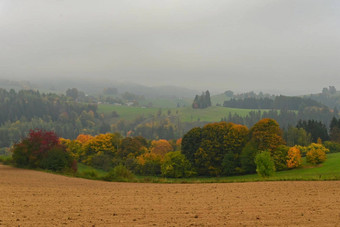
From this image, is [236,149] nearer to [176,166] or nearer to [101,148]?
[176,166]

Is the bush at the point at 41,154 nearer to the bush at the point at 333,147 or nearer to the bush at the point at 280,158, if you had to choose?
the bush at the point at 280,158

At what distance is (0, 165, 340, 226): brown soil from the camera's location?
662 inches

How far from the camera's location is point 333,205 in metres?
20.5

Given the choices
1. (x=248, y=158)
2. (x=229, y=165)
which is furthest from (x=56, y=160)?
(x=248, y=158)

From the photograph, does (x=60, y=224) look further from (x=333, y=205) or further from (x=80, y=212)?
(x=333, y=205)

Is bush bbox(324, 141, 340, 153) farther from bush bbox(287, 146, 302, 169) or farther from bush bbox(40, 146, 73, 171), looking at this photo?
bush bbox(40, 146, 73, 171)

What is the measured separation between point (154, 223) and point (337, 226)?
9689mm

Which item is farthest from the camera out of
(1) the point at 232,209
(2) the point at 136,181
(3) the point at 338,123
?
(3) the point at 338,123

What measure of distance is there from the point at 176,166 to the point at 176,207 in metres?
55.8

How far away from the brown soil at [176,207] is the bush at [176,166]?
1843 inches

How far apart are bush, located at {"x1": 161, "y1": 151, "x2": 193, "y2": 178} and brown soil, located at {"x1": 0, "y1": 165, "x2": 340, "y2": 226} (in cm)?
4681

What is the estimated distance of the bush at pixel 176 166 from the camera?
248 feet

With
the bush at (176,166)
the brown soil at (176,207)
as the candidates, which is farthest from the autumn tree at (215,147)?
the brown soil at (176,207)

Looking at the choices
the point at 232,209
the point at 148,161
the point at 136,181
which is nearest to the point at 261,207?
the point at 232,209
